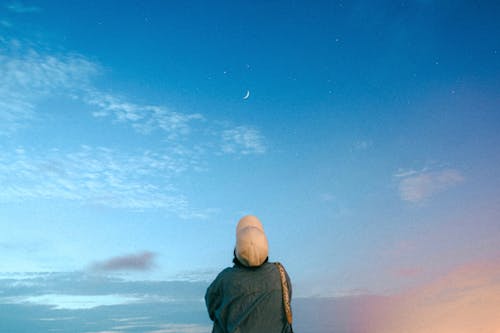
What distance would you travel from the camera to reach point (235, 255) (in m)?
9.75

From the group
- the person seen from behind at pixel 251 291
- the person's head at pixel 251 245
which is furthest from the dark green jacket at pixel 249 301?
the person's head at pixel 251 245

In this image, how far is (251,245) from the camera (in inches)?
372

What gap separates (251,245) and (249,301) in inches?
35.1

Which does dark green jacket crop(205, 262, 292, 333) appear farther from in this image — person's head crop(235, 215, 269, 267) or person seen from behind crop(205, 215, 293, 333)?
person's head crop(235, 215, 269, 267)

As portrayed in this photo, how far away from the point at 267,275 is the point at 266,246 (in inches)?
19.2

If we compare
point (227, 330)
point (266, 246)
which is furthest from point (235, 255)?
point (227, 330)

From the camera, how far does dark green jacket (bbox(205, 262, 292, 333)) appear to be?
9.59 meters

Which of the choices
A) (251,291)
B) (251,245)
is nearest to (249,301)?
(251,291)

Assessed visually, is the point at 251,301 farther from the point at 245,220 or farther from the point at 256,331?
the point at 245,220

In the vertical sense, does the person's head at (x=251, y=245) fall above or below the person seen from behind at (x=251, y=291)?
above

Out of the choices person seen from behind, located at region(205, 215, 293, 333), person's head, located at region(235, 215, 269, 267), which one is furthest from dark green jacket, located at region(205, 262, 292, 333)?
person's head, located at region(235, 215, 269, 267)

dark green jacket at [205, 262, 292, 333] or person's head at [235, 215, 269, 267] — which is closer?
person's head at [235, 215, 269, 267]

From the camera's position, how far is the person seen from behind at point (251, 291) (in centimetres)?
953

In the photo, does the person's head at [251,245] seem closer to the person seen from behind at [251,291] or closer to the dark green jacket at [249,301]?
the person seen from behind at [251,291]
